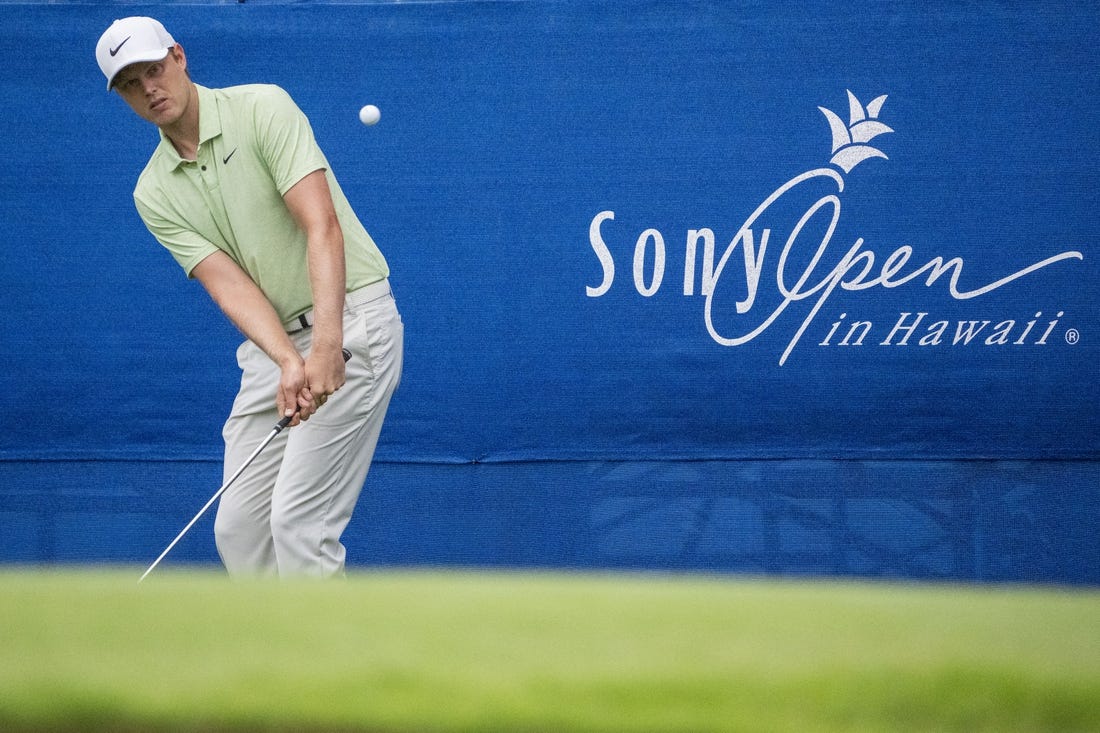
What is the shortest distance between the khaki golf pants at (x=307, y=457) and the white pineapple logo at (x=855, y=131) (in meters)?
1.53

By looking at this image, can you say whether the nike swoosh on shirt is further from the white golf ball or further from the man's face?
the white golf ball

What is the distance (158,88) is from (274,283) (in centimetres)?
52

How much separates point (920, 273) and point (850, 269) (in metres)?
0.21

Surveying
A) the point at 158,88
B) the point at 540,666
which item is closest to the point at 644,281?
the point at 158,88

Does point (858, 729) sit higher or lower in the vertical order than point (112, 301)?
lower

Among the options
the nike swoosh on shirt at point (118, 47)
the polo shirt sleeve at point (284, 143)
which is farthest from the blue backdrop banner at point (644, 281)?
the nike swoosh on shirt at point (118, 47)

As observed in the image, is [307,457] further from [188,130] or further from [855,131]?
[855,131]

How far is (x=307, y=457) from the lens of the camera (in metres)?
3.18

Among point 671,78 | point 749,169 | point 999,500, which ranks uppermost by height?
point 671,78

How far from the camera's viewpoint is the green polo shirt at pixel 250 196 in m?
3.18

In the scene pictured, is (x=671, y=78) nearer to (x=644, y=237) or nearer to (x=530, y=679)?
(x=644, y=237)

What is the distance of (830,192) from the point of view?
4.10 metres

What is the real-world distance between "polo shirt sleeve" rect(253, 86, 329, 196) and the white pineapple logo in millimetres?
1663

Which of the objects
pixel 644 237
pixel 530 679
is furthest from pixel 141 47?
pixel 530 679
